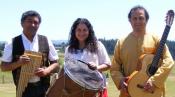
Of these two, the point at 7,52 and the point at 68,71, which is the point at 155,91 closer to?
the point at 68,71


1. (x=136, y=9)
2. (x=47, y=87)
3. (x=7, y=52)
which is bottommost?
(x=47, y=87)

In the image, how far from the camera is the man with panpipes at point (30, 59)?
22.1ft

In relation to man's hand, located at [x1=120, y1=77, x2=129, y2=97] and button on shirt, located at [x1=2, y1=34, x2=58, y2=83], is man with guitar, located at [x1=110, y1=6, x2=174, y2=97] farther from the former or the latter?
button on shirt, located at [x1=2, y1=34, x2=58, y2=83]

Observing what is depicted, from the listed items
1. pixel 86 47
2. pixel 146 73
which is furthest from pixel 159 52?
pixel 86 47

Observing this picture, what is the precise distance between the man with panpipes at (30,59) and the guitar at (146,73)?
1158 millimetres

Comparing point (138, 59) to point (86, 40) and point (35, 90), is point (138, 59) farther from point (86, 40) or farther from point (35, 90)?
point (35, 90)

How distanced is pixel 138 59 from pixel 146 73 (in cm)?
26

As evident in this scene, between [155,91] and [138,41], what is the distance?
0.77 meters

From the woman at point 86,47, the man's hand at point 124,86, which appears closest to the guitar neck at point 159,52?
the man's hand at point 124,86

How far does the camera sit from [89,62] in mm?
6820

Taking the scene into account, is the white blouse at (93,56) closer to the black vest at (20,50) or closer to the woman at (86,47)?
the woman at (86,47)

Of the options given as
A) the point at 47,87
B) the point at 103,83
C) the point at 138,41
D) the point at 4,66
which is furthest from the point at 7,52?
the point at 138,41

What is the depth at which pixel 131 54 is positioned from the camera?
6.94m

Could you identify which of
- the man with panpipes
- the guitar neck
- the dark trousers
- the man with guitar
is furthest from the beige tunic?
the dark trousers
